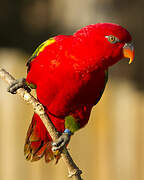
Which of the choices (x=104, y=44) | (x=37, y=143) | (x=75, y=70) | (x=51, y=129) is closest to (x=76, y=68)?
(x=75, y=70)

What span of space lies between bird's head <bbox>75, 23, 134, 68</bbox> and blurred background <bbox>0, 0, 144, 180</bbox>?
5.83 feet

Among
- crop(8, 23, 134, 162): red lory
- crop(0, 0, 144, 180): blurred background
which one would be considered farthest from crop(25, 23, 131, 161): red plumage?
crop(0, 0, 144, 180): blurred background

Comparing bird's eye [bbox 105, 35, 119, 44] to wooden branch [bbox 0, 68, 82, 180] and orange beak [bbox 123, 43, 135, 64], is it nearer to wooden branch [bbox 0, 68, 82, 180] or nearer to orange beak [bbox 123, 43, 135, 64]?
orange beak [bbox 123, 43, 135, 64]

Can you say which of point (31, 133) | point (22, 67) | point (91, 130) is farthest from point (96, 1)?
point (31, 133)

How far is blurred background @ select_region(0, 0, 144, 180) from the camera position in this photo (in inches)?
129

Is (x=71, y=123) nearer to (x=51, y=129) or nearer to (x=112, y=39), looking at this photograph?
(x=51, y=129)

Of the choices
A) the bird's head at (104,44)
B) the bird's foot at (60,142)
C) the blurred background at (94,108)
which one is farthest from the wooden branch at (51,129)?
the blurred background at (94,108)

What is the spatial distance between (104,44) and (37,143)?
0.60m

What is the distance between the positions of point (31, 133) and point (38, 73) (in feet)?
1.24

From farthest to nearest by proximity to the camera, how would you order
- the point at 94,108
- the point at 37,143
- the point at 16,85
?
1. the point at 94,108
2. the point at 37,143
3. the point at 16,85

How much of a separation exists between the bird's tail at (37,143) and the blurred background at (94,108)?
4.81 feet

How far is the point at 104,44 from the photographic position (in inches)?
59.2

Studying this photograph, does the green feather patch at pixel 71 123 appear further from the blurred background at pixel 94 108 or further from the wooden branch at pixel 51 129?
the blurred background at pixel 94 108

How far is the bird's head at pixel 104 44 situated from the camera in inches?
58.3
